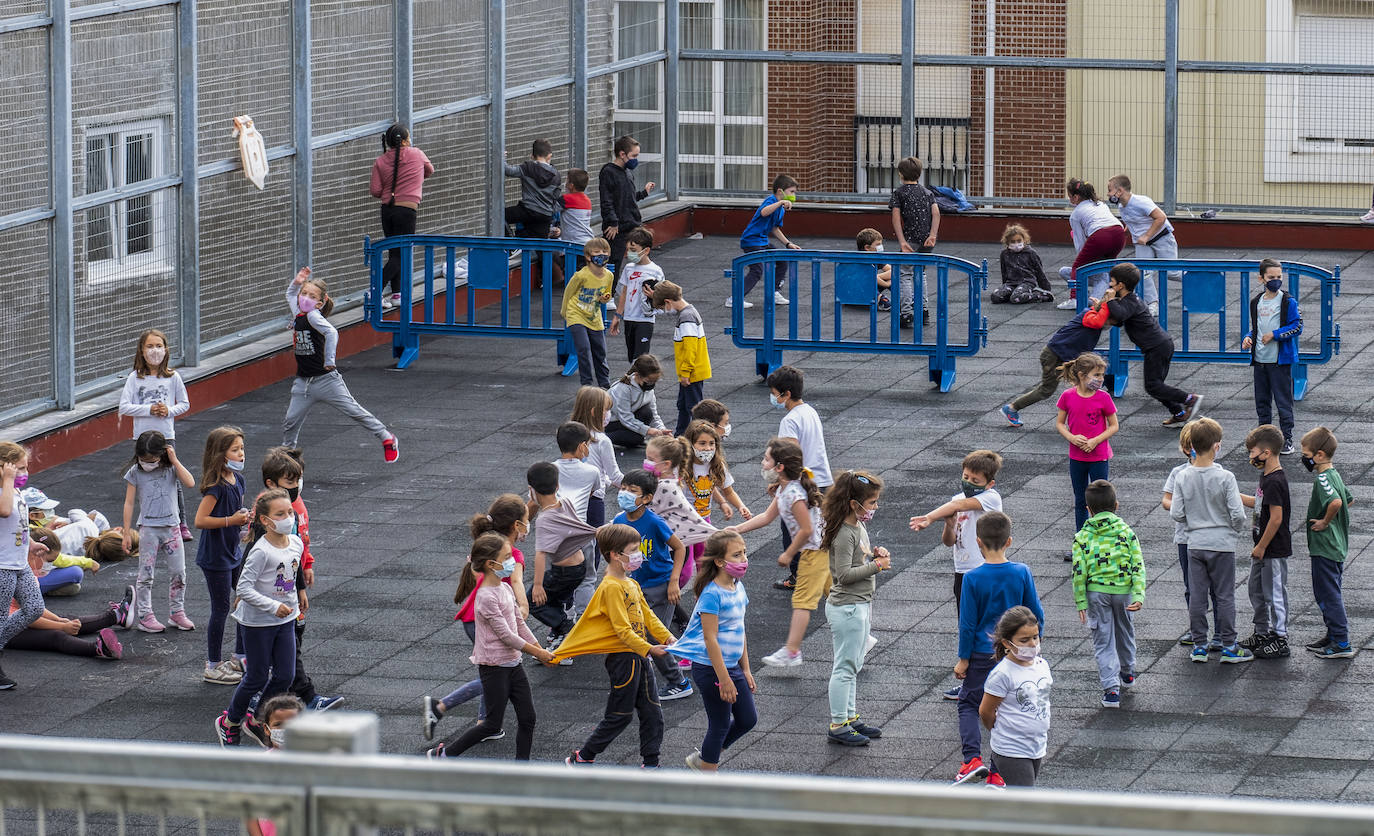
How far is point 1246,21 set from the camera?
25547 mm

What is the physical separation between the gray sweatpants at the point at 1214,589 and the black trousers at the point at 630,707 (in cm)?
328

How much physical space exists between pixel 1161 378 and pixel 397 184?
8.08 meters

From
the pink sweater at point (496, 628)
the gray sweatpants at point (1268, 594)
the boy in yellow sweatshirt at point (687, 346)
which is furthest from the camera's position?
the boy in yellow sweatshirt at point (687, 346)

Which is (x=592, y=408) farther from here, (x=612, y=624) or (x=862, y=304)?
(x=862, y=304)

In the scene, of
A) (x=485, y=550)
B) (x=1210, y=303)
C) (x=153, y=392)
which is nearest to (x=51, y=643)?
(x=153, y=392)

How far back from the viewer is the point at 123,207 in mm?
17125

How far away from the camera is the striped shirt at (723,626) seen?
29.4 ft

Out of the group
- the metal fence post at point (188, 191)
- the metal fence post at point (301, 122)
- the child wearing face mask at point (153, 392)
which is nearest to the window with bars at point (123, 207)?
the metal fence post at point (188, 191)

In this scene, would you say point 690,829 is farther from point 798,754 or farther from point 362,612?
point 362,612

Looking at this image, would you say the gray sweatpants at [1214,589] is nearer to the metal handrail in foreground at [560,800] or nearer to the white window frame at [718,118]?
the metal handrail in foreground at [560,800]

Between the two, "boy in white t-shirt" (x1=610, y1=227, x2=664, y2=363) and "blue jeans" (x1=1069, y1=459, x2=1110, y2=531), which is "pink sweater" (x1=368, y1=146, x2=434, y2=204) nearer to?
"boy in white t-shirt" (x1=610, y1=227, x2=664, y2=363)

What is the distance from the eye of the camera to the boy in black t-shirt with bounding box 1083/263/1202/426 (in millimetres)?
15797

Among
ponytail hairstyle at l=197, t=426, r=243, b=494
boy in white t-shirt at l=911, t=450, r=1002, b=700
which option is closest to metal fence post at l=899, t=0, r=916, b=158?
boy in white t-shirt at l=911, t=450, r=1002, b=700

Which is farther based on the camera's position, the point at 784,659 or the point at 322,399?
the point at 322,399
